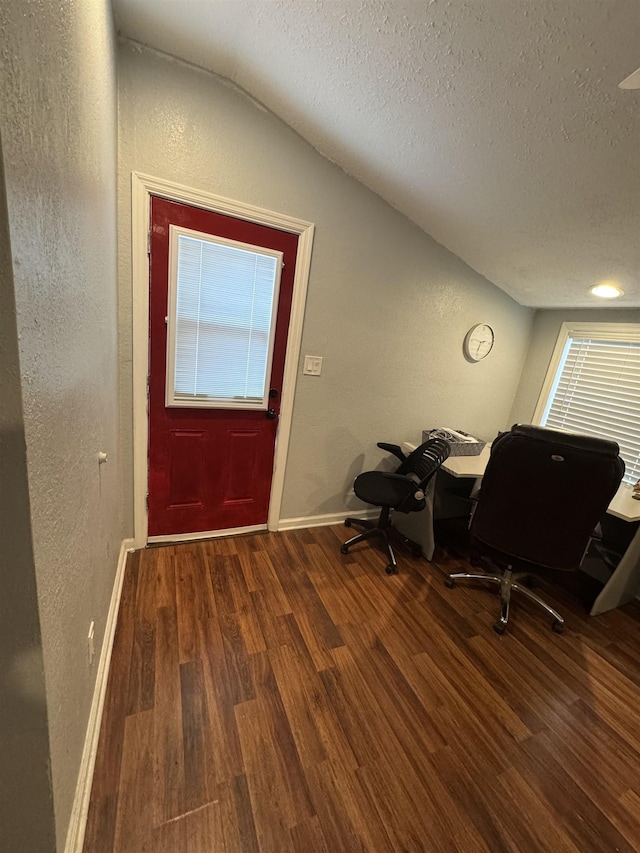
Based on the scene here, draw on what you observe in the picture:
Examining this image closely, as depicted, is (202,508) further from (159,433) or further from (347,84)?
(347,84)

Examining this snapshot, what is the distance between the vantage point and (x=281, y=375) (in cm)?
215

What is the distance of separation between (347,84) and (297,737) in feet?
Answer: 8.75

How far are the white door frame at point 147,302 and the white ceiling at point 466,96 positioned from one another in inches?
21.0

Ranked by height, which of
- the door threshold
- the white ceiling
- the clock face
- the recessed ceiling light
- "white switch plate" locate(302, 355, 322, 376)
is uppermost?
the white ceiling

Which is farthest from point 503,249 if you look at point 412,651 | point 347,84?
point 412,651

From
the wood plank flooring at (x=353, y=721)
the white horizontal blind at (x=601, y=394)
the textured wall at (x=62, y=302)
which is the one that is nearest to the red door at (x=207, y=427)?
the wood plank flooring at (x=353, y=721)

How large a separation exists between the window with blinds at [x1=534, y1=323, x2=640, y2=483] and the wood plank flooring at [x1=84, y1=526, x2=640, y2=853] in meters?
1.31

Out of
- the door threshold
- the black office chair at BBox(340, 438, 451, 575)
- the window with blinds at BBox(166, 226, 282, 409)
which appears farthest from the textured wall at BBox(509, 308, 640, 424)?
the door threshold

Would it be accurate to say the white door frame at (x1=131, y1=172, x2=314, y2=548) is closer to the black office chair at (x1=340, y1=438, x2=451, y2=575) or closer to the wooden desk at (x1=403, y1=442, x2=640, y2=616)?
the black office chair at (x1=340, y1=438, x2=451, y2=575)

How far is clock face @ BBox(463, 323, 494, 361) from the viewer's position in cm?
266

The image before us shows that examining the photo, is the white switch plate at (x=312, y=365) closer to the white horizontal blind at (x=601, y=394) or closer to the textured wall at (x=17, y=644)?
the textured wall at (x=17, y=644)

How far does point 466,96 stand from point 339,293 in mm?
1077

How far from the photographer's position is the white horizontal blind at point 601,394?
Answer: 93.6 inches

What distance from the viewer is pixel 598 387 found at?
2.58m
